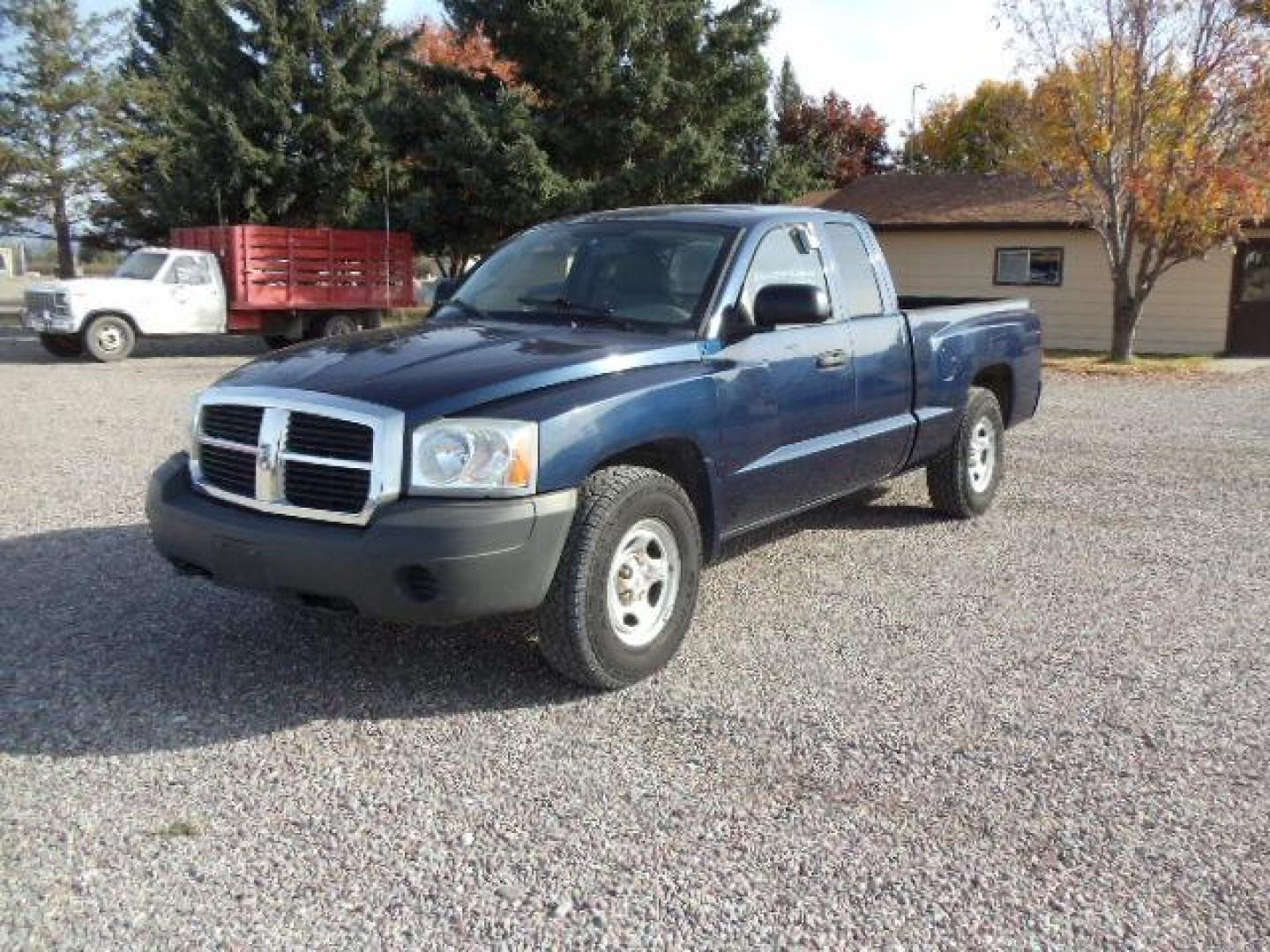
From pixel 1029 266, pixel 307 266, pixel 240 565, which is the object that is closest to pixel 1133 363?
pixel 1029 266

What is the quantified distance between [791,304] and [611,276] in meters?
0.92

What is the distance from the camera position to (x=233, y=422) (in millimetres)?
4238

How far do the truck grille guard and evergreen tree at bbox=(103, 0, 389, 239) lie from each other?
21984 mm

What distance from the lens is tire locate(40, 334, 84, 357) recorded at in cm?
1820

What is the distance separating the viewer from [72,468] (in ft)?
28.2

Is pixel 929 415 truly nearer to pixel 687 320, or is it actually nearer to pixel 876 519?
pixel 876 519

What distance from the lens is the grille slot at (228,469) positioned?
412cm

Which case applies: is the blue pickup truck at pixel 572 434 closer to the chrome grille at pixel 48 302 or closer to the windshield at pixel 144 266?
the chrome grille at pixel 48 302

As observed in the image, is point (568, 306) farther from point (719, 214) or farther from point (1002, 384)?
point (1002, 384)

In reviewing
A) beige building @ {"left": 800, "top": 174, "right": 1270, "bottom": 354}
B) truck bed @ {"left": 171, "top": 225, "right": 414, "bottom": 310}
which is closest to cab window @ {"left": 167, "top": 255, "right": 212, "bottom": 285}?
truck bed @ {"left": 171, "top": 225, "right": 414, "bottom": 310}

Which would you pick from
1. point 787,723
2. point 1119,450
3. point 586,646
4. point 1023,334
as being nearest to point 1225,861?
point 787,723

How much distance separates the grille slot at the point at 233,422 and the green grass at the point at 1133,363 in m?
16.1

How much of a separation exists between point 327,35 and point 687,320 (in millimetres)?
24889

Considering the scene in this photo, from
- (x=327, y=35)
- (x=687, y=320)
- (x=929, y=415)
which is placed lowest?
(x=929, y=415)
